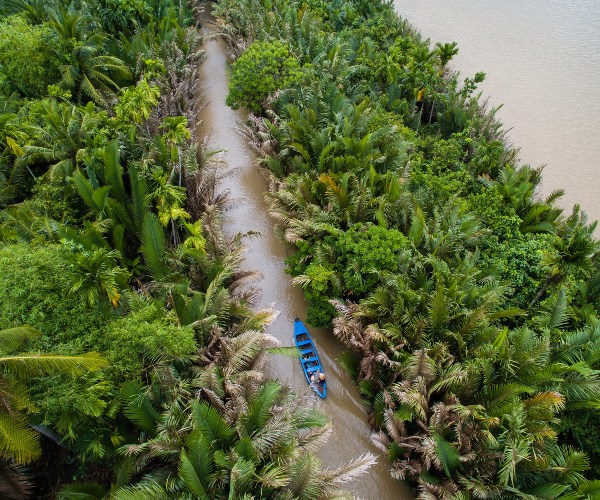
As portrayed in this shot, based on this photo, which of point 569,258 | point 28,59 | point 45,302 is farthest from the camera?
point 28,59

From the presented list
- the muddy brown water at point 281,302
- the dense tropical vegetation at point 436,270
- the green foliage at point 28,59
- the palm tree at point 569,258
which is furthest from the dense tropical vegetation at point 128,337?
the palm tree at point 569,258

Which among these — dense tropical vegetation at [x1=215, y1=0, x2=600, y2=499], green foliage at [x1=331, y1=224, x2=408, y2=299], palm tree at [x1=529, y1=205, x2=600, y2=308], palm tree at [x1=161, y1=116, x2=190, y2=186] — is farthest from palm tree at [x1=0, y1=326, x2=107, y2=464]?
palm tree at [x1=529, y1=205, x2=600, y2=308]

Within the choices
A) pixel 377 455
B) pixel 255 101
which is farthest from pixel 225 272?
pixel 255 101

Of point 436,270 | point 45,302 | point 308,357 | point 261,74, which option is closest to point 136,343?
point 45,302

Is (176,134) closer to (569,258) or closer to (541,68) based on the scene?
(569,258)

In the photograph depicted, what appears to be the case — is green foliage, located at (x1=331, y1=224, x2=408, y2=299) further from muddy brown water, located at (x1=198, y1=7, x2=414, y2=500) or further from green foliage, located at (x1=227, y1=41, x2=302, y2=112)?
green foliage, located at (x1=227, y1=41, x2=302, y2=112)

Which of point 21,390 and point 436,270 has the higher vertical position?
point 436,270

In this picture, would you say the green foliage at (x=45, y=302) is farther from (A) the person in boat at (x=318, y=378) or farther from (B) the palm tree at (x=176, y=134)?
(A) the person in boat at (x=318, y=378)
